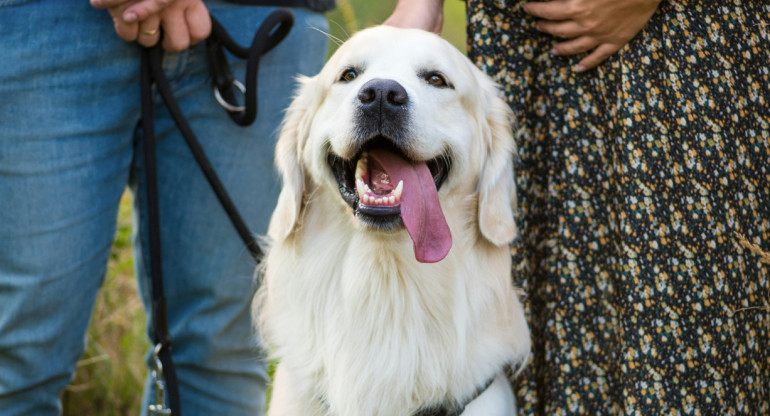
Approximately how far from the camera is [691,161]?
1944 mm

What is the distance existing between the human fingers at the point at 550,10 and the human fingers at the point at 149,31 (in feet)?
3.53

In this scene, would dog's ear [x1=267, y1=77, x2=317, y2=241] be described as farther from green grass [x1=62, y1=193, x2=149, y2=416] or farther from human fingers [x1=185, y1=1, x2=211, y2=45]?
green grass [x1=62, y1=193, x2=149, y2=416]

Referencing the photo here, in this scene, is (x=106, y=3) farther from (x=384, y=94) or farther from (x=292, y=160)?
(x=384, y=94)

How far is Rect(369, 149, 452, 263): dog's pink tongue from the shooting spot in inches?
76.4

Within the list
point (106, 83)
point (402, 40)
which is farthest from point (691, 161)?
point (106, 83)

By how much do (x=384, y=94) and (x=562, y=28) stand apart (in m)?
0.56

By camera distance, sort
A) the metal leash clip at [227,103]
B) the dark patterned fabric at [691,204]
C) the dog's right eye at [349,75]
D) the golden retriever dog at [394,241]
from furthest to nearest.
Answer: the metal leash clip at [227,103]
the dog's right eye at [349,75]
the golden retriever dog at [394,241]
the dark patterned fabric at [691,204]

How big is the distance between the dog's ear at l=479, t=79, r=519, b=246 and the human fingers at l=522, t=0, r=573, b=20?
0.25m

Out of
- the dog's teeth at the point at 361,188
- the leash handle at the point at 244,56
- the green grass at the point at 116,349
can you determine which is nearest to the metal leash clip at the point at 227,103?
the leash handle at the point at 244,56

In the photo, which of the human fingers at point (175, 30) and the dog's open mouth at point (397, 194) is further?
the human fingers at point (175, 30)

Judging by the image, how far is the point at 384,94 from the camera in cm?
197

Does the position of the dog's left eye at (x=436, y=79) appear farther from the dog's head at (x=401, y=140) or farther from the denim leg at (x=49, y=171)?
the denim leg at (x=49, y=171)

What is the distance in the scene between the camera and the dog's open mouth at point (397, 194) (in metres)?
1.95

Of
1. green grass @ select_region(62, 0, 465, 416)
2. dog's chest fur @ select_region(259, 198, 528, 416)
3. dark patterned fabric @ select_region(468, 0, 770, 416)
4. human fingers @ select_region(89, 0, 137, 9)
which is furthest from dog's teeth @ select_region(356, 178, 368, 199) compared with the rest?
green grass @ select_region(62, 0, 465, 416)
